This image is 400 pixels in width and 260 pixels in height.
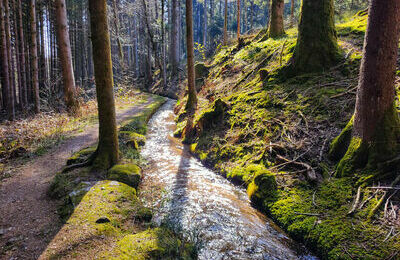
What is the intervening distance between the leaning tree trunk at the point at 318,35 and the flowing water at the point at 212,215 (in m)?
4.59

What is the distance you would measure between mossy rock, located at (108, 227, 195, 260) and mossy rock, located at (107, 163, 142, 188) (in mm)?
2030

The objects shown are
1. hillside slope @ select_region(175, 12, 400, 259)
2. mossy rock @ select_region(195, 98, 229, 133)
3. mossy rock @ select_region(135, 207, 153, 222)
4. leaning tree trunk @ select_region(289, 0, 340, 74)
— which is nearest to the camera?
hillside slope @ select_region(175, 12, 400, 259)

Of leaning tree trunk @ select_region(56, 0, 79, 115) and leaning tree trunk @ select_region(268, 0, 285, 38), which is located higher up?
leaning tree trunk @ select_region(268, 0, 285, 38)

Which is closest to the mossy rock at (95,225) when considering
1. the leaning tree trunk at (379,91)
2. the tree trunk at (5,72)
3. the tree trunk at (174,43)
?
the leaning tree trunk at (379,91)

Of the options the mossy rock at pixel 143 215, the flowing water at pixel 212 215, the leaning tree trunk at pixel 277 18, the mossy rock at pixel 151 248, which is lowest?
the flowing water at pixel 212 215

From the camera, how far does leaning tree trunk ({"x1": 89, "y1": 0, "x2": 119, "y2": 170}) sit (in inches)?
193

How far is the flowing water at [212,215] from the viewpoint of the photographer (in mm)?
3521

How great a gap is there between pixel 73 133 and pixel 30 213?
5533mm

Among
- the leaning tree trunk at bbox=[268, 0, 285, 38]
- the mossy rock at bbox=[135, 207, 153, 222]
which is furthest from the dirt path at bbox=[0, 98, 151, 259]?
the leaning tree trunk at bbox=[268, 0, 285, 38]

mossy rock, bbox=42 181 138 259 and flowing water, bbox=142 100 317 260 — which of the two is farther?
flowing water, bbox=142 100 317 260

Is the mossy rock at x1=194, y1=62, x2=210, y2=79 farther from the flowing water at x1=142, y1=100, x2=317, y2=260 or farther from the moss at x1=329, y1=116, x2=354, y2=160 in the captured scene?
the moss at x1=329, y1=116, x2=354, y2=160

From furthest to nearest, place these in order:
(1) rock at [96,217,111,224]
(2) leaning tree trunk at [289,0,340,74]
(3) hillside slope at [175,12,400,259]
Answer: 1. (2) leaning tree trunk at [289,0,340,74]
2. (1) rock at [96,217,111,224]
3. (3) hillside slope at [175,12,400,259]

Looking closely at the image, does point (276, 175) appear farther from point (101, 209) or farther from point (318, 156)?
point (101, 209)

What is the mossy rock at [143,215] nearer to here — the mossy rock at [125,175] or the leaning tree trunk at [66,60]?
the mossy rock at [125,175]
